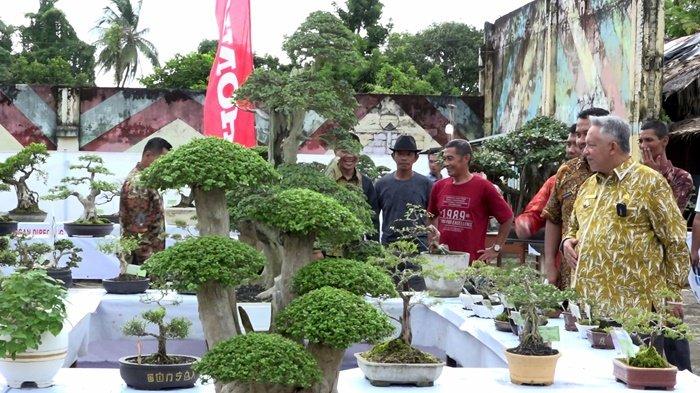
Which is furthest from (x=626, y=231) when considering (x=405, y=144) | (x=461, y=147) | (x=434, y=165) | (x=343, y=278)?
(x=434, y=165)

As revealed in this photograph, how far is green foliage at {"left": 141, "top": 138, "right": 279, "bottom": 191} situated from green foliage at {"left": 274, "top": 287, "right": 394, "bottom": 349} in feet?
1.14

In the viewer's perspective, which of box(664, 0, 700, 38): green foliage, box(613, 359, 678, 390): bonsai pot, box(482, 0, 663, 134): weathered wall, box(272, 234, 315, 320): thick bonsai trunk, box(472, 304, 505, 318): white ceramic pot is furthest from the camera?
box(664, 0, 700, 38): green foliage

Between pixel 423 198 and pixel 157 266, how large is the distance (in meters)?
3.50

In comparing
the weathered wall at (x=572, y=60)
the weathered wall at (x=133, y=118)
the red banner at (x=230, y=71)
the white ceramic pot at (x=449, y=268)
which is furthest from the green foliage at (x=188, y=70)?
the white ceramic pot at (x=449, y=268)

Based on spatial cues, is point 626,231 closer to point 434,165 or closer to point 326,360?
point 326,360

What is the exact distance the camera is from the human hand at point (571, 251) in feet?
12.5

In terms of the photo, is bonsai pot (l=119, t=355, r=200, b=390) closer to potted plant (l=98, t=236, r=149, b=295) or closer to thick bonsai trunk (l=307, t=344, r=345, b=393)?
thick bonsai trunk (l=307, t=344, r=345, b=393)

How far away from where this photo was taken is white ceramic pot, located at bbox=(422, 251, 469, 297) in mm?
4727

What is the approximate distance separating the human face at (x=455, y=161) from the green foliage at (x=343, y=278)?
2.79 meters

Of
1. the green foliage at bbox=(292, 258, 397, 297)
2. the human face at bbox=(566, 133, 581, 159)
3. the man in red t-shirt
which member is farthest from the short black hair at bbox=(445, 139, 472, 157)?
the green foliage at bbox=(292, 258, 397, 297)

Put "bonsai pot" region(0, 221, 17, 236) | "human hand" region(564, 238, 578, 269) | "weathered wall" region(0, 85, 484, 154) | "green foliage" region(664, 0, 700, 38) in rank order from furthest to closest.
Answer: "weathered wall" region(0, 85, 484, 154) → "green foliage" region(664, 0, 700, 38) → "bonsai pot" region(0, 221, 17, 236) → "human hand" region(564, 238, 578, 269)

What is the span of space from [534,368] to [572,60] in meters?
9.53

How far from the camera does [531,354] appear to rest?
300 centimetres

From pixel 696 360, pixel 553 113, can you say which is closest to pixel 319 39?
pixel 696 360
